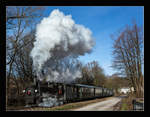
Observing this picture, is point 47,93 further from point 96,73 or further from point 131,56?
point 96,73

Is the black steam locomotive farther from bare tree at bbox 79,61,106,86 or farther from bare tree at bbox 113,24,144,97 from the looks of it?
bare tree at bbox 79,61,106,86

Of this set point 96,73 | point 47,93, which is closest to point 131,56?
point 47,93

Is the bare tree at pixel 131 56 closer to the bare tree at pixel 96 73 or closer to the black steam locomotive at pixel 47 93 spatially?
the black steam locomotive at pixel 47 93

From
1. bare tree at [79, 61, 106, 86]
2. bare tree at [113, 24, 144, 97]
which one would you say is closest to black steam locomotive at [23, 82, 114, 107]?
bare tree at [113, 24, 144, 97]

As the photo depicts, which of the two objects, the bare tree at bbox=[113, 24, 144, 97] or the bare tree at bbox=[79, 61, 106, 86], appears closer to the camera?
the bare tree at bbox=[113, 24, 144, 97]

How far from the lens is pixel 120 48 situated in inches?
970

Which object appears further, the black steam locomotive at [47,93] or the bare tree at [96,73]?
the bare tree at [96,73]

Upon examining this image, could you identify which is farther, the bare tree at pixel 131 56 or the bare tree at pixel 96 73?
the bare tree at pixel 96 73

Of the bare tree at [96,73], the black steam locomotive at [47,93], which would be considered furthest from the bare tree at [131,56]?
the bare tree at [96,73]
